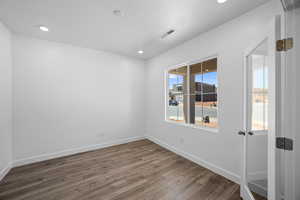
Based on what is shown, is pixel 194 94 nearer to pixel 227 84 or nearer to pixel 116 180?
pixel 227 84

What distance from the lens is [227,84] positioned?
213cm

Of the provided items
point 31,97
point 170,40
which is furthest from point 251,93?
point 31,97

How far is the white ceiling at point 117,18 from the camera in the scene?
1733 mm

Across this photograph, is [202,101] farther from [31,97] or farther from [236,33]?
[31,97]

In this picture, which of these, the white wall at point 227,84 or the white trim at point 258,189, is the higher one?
the white wall at point 227,84

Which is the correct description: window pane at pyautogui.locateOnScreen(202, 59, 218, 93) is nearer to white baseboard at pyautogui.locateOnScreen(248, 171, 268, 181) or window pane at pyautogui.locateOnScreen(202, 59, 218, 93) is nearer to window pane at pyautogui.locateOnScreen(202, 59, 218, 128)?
window pane at pyautogui.locateOnScreen(202, 59, 218, 128)

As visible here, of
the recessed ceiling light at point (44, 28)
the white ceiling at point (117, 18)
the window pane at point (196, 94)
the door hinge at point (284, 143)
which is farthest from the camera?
the window pane at point (196, 94)

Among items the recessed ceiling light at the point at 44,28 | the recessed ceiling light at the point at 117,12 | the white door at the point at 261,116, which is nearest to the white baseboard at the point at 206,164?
the white door at the point at 261,116

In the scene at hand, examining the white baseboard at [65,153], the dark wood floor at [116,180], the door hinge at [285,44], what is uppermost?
the door hinge at [285,44]

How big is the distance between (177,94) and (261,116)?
2.08 m

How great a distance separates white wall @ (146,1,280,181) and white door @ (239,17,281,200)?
250mm

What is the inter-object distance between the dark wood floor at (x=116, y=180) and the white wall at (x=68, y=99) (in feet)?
1.63

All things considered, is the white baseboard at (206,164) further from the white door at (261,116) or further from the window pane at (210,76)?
the window pane at (210,76)

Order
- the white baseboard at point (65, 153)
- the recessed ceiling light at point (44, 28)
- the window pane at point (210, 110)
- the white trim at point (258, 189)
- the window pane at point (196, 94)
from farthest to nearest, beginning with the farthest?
the window pane at point (196, 94) → the white baseboard at point (65, 153) → the window pane at point (210, 110) → the recessed ceiling light at point (44, 28) → the white trim at point (258, 189)
